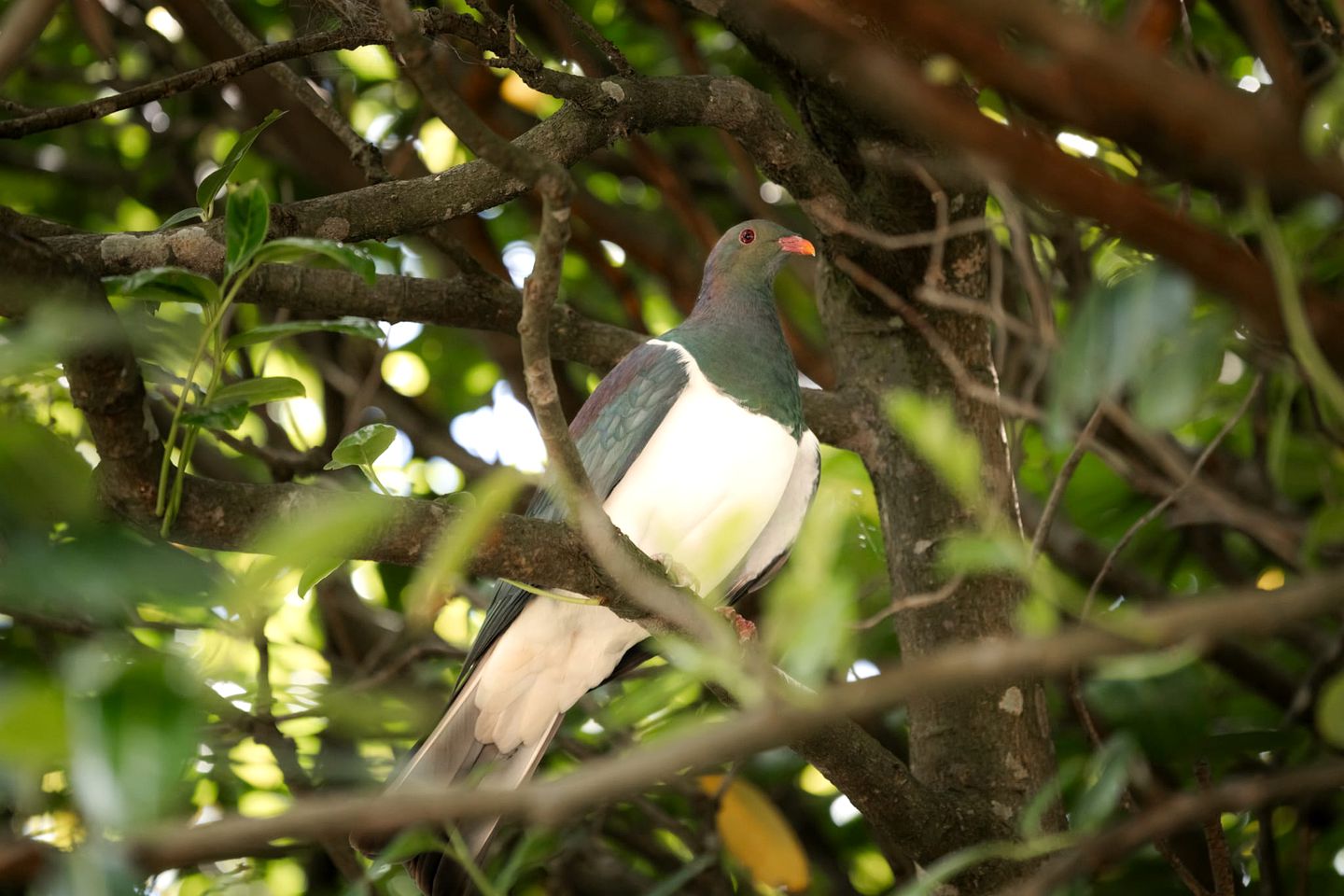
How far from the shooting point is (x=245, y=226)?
1.46 meters

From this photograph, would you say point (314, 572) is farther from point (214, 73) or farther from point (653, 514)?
point (653, 514)

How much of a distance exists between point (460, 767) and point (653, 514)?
0.68 meters

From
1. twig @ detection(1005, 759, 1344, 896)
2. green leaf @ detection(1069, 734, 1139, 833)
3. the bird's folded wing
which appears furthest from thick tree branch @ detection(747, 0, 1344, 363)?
the bird's folded wing

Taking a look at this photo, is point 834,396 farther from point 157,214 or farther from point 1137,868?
point 157,214

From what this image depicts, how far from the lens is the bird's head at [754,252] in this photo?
3125 mm

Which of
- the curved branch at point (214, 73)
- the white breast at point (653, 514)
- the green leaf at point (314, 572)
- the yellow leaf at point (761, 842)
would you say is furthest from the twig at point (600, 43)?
the yellow leaf at point (761, 842)

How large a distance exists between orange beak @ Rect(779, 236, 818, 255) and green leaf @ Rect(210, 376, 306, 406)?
175cm

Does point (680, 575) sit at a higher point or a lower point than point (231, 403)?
lower

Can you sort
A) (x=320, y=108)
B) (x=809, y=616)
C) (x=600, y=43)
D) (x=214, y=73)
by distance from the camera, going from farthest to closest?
(x=320, y=108), (x=600, y=43), (x=214, y=73), (x=809, y=616)

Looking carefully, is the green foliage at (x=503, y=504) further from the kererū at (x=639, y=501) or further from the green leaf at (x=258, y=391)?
the kererū at (x=639, y=501)

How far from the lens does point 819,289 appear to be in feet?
9.32

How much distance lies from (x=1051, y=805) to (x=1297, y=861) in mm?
760

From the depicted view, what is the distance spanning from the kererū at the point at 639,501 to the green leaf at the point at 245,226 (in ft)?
3.53

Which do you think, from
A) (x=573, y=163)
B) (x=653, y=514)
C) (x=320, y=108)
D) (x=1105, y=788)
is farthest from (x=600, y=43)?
(x=1105, y=788)
